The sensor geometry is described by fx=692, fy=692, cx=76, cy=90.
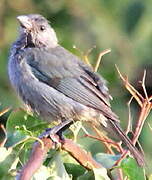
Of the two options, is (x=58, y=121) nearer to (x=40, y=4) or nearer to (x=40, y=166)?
(x=40, y=166)

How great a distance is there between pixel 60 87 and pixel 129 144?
3.27 feet

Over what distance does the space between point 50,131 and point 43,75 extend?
1.06 metres

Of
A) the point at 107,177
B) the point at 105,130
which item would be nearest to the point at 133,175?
the point at 107,177

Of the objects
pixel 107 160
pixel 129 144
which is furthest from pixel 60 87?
pixel 107 160

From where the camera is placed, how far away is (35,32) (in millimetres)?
4797

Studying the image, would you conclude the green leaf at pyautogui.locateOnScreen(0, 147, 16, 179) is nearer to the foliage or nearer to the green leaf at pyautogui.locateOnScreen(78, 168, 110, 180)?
the foliage

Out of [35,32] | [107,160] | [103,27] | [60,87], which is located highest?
[35,32]

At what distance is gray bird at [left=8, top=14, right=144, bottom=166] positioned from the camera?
4.14m

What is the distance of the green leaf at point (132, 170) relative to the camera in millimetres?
2590

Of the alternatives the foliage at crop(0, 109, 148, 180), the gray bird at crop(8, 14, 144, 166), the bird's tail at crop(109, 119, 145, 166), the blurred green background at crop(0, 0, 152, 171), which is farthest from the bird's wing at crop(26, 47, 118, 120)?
the blurred green background at crop(0, 0, 152, 171)

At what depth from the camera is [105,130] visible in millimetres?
4000

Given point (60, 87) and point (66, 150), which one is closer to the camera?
point (66, 150)

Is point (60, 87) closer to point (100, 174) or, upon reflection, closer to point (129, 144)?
point (129, 144)

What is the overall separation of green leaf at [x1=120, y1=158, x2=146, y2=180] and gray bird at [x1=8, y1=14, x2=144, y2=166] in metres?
1.35
